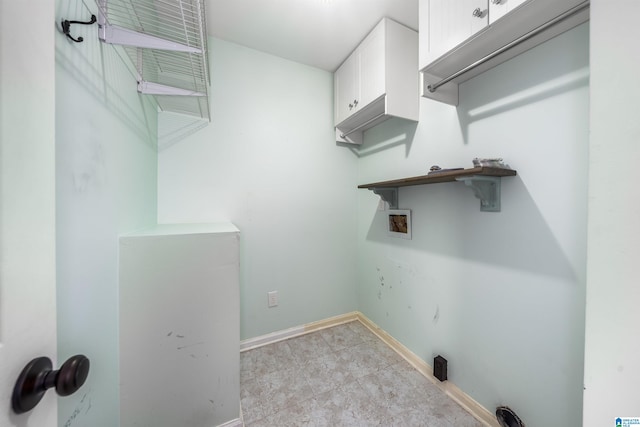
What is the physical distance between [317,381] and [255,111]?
2084 millimetres

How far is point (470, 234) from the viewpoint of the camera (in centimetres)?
128

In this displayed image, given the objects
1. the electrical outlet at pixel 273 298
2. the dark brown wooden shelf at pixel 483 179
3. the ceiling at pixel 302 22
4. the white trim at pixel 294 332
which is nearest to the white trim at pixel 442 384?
the white trim at pixel 294 332

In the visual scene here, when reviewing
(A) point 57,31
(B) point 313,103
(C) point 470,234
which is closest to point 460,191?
(C) point 470,234

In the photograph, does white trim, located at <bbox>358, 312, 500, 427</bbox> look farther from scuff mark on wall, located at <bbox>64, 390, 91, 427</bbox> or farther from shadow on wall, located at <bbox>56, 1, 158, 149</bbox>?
shadow on wall, located at <bbox>56, 1, 158, 149</bbox>

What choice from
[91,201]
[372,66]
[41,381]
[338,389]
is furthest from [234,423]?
[372,66]

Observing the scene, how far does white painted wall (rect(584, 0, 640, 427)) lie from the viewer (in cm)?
50

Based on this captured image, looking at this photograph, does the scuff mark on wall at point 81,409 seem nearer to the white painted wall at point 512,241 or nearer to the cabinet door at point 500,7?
the white painted wall at point 512,241

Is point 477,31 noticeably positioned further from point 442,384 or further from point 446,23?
point 442,384

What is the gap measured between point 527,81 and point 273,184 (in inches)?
66.5

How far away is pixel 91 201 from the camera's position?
0.77 metres

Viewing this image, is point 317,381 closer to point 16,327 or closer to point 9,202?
point 16,327

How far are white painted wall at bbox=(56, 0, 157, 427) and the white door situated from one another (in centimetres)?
29

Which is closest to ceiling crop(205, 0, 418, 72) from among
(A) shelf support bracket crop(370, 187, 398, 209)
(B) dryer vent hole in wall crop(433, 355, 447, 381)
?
(A) shelf support bracket crop(370, 187, 398, 209)

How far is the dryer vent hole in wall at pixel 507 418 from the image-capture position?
1.05 meters
